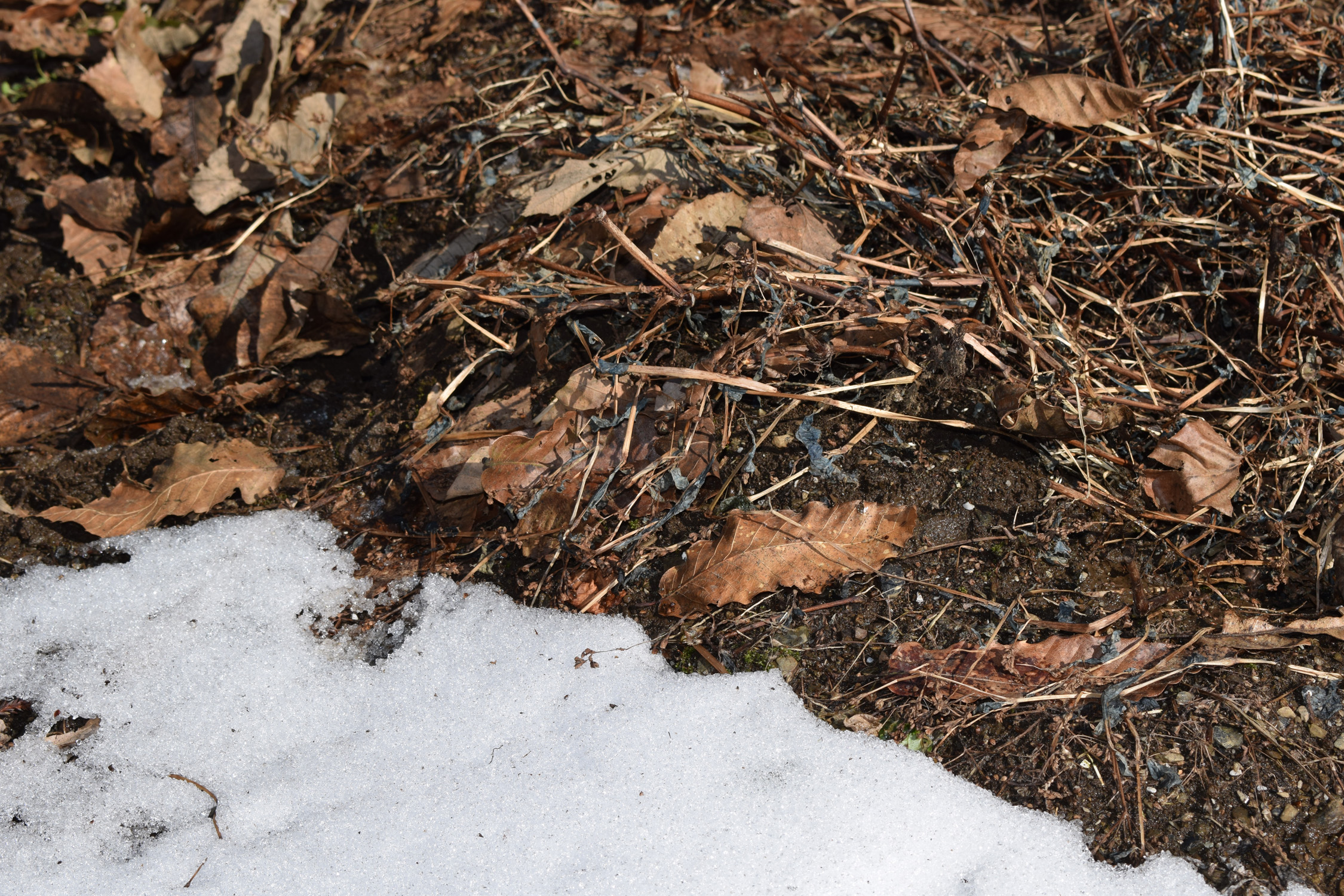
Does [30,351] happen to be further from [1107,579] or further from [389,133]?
[1107,579]

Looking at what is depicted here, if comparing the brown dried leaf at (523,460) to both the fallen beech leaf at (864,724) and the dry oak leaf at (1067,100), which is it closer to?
the fallen beech leaf at (864,724)

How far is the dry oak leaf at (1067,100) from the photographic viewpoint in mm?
2096

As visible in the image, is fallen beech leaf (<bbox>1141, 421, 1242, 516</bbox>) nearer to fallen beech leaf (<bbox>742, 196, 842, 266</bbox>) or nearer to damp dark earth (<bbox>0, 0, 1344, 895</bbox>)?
damp dark earth (<bbox>0, 0, 1344, 895</bbox>)

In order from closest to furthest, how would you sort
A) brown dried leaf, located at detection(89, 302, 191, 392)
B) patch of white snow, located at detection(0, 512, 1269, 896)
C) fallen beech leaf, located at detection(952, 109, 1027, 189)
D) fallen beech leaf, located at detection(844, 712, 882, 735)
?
patch of white snow, located at detection(0, 512, 1269, 896)
fallen beech leaf, located at detection(844, 712, 882, 735)
fallen beech leaf, located at detection(952, 109, 1027, 189)
brown dried leaf, located at detection(89, 302, 191, 392)

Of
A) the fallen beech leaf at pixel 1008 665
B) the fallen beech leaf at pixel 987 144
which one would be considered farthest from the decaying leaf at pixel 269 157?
the fallen beech leaf at pixel 1008 665

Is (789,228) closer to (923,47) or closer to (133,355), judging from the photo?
(923,47)

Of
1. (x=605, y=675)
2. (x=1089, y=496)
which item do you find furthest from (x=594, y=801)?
(x=1089, y=496)

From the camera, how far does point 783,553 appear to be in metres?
1.81

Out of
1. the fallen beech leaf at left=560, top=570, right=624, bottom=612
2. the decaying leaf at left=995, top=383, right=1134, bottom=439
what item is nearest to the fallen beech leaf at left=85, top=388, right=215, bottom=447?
the fallen beech leaf at left=560, top=570, right=624, bottom=612

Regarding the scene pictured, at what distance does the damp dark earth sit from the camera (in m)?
1.73

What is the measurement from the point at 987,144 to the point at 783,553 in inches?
45.1

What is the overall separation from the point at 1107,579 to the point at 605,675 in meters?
1.06

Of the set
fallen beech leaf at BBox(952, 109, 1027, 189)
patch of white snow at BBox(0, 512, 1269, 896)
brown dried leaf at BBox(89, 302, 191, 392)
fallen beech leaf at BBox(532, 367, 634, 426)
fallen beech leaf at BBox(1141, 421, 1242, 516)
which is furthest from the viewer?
brown dried leaf at BBox(89, 302, 191, 392)

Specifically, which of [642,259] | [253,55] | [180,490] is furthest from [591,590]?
[253,55]
